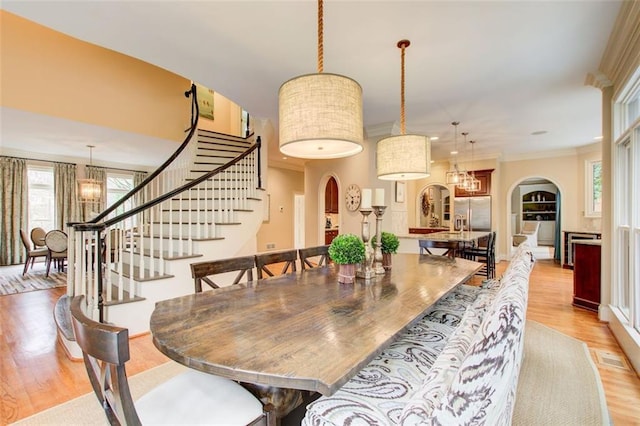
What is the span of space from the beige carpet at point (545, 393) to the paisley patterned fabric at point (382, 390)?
3.02ft

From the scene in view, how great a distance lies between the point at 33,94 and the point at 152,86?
5.58 feet

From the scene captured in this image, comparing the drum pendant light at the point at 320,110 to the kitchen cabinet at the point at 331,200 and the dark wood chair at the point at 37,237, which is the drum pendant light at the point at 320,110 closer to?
the kitchen cabinet at the point at 331,200

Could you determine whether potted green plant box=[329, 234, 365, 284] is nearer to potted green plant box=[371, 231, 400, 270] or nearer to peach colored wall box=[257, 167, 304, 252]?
potted green plant box=[371, 231, 400, 270]

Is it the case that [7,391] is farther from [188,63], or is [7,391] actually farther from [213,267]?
[188,63]

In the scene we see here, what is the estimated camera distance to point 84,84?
4.52 metres

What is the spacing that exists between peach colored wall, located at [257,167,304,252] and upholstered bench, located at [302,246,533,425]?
6535mm

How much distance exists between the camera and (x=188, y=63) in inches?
121

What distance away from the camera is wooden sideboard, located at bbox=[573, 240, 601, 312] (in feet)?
12.1

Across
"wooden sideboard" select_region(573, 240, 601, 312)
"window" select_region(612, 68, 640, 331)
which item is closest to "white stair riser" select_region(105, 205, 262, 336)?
"window" select_region(612, 68, 640, 331)

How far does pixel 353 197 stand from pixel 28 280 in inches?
242

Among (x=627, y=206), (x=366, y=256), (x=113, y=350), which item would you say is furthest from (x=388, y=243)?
(x=627, y=206)

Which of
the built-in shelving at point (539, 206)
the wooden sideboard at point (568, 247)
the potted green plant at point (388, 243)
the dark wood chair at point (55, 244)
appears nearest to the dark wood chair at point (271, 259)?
the potted green plant at point (388, 243)

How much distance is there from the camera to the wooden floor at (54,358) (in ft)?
6.45

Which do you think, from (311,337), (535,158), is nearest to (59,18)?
(311,337)
